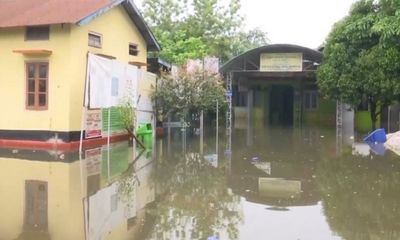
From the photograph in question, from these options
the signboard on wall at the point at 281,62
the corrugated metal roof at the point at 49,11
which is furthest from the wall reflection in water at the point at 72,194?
the signboard on wall at the point at 281,62

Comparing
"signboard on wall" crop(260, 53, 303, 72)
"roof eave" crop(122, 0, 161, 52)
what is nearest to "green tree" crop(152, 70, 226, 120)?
"roof eave" crop(122, 0, 161, 52)

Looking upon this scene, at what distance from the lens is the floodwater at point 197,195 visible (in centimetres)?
649

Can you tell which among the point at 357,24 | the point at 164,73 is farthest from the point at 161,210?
the point at 357,24

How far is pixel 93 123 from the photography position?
15523mm

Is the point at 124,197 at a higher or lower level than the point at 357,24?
lower

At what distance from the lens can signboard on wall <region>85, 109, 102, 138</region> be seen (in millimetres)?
15146

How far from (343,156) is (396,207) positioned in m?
6.48

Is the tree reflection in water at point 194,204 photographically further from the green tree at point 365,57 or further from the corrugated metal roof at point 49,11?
the green tree at point 365,57

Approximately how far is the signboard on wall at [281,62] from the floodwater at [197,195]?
13242mm

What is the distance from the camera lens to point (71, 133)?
47.5 feet

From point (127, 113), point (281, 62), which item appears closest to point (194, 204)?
point (127, 113)

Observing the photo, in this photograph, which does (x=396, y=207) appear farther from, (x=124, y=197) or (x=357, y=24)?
(x=357, y=24)

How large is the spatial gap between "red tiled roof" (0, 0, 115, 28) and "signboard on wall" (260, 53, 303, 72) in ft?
44.0

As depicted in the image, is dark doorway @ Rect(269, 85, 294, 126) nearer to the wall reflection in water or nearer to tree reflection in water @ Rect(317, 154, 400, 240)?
tree reflection in water @ Rect(317, 154, 400, 240)
